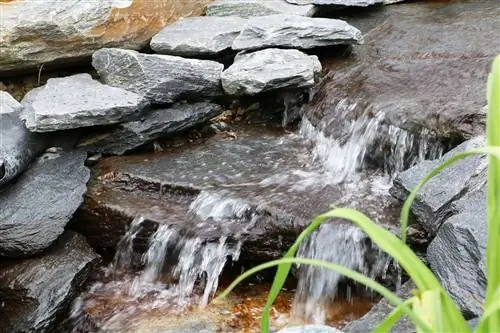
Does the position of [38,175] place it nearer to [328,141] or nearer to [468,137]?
[328,141]

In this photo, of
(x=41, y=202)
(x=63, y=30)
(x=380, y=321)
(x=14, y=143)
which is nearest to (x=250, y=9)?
(x=63, y=30)

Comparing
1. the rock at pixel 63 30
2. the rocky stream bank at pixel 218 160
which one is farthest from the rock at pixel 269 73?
the rock at pixel 63 30

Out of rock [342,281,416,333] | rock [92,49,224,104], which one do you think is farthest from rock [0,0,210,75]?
rock [342,281,416,333]

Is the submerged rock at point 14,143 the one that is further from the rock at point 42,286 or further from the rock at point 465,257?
the rock at point 465,257

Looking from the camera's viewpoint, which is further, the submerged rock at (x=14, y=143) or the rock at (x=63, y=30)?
the rock at (x=63, y=30)

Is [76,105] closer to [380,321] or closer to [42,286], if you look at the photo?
[42,286]

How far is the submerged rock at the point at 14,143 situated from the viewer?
3.33 m

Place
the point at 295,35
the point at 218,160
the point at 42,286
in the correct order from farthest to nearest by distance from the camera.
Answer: the point at 295,35
the point at 218,160
the point at 42,286

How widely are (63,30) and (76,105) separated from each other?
656 mm

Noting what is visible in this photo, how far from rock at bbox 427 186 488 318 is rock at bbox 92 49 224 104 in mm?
1952

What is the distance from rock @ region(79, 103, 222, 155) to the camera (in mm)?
3719

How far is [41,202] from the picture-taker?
3299 mm

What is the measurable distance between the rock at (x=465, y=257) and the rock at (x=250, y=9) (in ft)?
9.09

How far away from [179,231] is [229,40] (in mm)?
1667
